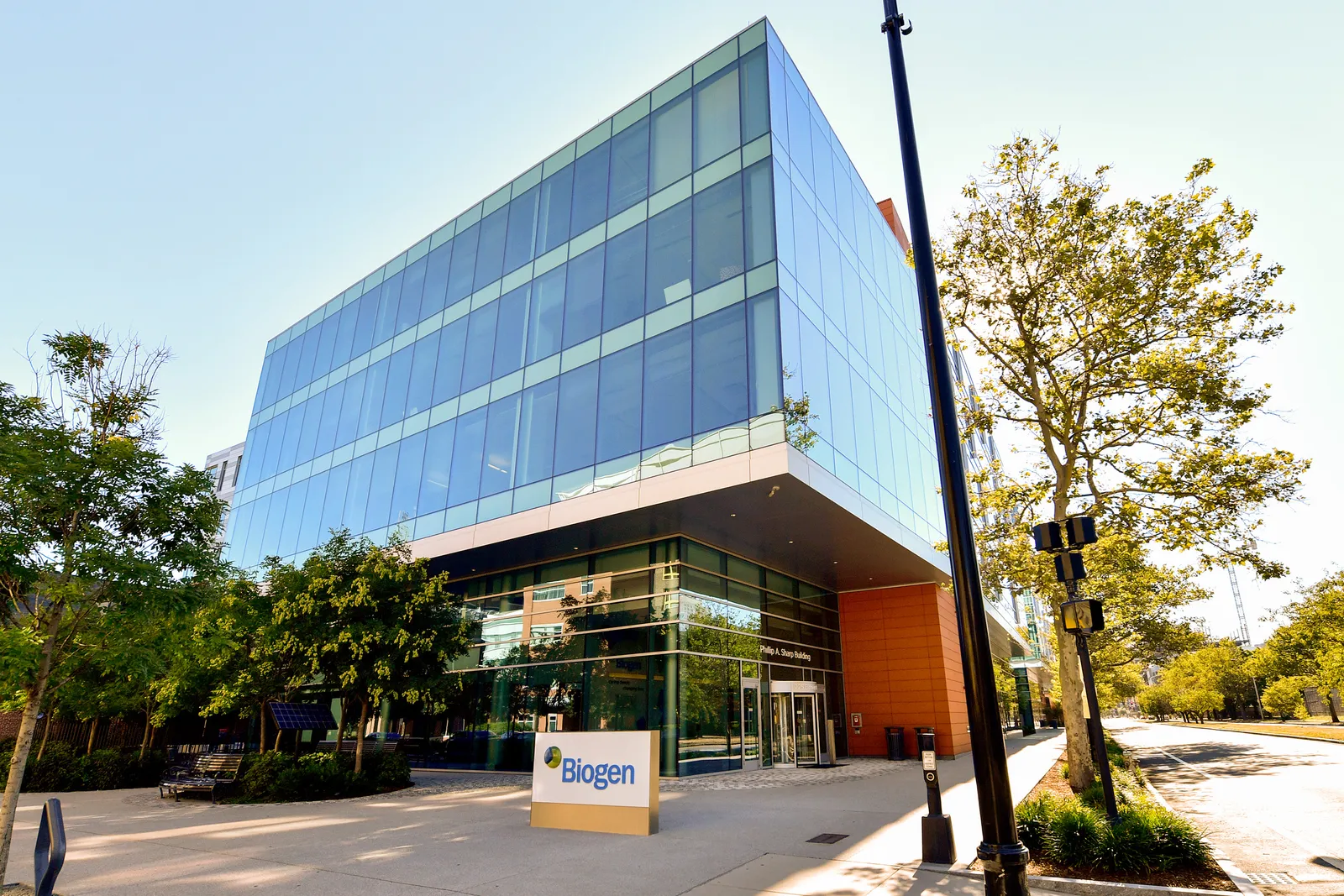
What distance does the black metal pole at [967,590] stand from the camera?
550 cm

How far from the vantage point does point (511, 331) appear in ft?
79.9

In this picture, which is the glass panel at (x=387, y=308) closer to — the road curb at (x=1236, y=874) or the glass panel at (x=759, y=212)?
the glass panel at (x=759, y=212)

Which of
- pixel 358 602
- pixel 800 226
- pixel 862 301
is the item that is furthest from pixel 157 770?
pixel 862 301

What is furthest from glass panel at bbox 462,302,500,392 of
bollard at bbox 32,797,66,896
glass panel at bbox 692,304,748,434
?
bollard at bbox 32,797,66,896

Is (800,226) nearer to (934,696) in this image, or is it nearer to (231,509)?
(934,696)

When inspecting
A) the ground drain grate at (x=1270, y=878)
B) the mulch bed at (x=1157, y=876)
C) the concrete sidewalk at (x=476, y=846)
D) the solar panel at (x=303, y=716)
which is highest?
the solar panel at (x=303, y=716)

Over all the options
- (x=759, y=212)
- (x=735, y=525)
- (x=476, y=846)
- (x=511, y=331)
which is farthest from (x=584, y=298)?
(x=476, y=846)

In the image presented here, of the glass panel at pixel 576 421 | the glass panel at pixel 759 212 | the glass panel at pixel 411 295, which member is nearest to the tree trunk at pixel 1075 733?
the glass panel at pixel 759 212

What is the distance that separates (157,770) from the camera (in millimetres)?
21203

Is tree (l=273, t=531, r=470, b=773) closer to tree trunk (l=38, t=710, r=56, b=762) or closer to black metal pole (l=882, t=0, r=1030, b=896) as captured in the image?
tree trunk (l=38, t=710, r=56, b=762)

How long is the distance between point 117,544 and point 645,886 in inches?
316

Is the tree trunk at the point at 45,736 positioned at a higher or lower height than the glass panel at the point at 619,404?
lower

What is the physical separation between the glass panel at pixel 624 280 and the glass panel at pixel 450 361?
23.1ft

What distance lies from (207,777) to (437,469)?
10.8 m
